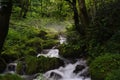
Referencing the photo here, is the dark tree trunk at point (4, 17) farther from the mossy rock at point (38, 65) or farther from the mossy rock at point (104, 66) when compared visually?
the mossy rock at point (38, 65)

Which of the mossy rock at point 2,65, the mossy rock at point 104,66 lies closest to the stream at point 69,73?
the mossy rock at point 2,65

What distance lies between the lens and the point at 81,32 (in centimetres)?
1408

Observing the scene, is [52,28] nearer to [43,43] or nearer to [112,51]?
[43,43]

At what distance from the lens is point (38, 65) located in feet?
39.0

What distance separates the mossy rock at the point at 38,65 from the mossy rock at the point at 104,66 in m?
2.88

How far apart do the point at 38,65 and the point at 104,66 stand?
3.73 m

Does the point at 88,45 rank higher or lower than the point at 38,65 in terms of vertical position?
higher

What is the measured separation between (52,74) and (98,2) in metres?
5.77

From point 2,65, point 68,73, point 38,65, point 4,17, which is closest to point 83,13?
point 68,73

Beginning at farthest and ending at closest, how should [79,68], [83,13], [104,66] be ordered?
[83,13], [79,68], [104,66]

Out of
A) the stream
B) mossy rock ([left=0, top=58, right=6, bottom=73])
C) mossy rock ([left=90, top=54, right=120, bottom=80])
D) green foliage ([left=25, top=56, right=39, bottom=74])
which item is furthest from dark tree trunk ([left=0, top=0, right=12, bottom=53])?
mossy rock ([left=0, top=58, right=6, bottom=73])

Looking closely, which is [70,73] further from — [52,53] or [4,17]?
[4,17]

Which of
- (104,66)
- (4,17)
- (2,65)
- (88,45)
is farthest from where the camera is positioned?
(2,65)

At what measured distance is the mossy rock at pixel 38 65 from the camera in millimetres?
11805
